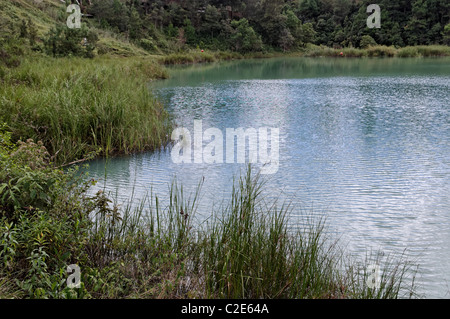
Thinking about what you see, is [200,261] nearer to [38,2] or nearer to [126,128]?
[126,128]

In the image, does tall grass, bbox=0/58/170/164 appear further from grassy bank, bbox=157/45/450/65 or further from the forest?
the forest

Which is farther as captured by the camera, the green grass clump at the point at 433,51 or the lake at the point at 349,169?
the green grass clump at the point at 433,51

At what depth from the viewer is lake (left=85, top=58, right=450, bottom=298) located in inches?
162

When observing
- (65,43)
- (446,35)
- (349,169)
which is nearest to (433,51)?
(446,35)

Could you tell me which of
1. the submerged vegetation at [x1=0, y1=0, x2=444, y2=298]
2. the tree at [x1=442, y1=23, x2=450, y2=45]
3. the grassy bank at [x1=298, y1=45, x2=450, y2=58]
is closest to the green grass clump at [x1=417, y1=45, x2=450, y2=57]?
the grassy bank at [x1=298, y1=45, x2=450, y2=58]

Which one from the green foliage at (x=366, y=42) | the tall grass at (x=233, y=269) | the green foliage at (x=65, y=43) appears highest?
the green foliage at (x=366, y=42)

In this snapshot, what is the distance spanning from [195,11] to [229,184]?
41.8 meters

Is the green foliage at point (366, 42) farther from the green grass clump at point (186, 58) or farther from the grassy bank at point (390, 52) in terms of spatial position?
the green grass clump at point (186, 58)

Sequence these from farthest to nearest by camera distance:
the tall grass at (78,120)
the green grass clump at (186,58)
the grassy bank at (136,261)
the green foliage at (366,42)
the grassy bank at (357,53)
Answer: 1. the green foliage at (366,42)
2. the grassy bank at (357,53)
3. the green grass clump at (186,58)
4. the tall grass at (78,120)
5. the grassy bank at (136,261)

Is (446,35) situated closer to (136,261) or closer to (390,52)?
(390,52)

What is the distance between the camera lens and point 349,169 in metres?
6.16

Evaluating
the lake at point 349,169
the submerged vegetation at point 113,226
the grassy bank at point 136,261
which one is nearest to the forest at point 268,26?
the submerged vegetation at point 113,226

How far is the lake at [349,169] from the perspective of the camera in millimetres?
4117
